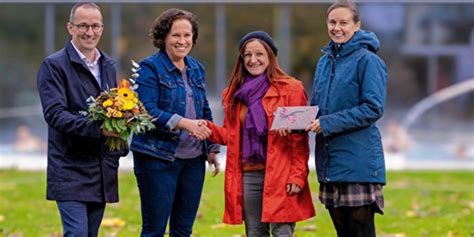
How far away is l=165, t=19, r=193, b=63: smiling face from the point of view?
6801 mm

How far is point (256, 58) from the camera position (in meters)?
6.73

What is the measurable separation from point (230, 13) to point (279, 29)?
0.94 m

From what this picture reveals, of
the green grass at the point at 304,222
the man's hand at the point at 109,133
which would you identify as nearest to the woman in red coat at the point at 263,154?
the man's hand at the point at 109,133

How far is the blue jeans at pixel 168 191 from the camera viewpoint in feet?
22.3

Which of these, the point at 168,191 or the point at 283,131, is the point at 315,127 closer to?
the point at 283,131

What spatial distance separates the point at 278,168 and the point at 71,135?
130 cm

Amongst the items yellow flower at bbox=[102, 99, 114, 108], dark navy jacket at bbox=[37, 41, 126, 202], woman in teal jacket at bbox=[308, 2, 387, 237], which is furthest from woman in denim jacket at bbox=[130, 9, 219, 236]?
woman in teal jacket at bbox=[308, 2, 387, 237]

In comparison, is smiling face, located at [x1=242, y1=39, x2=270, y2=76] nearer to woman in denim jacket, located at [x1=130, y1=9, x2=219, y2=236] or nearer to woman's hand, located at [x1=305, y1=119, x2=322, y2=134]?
woman in denim jacket, located at [x1=130, y1=9, x2=219, y2=236]

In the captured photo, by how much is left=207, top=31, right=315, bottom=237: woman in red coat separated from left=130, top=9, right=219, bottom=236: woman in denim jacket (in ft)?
0.86

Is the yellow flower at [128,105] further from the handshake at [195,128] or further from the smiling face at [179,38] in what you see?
the smiling face at [179,38]

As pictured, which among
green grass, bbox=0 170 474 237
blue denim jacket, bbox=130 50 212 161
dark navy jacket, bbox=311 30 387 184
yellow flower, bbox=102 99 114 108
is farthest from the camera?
green grass, bbox=0 170 474 237

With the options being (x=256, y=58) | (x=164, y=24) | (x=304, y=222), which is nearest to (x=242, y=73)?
(x=256, y=58)

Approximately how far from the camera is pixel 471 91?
63.7 feet

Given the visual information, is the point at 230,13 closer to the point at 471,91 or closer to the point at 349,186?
the point at 471,91
